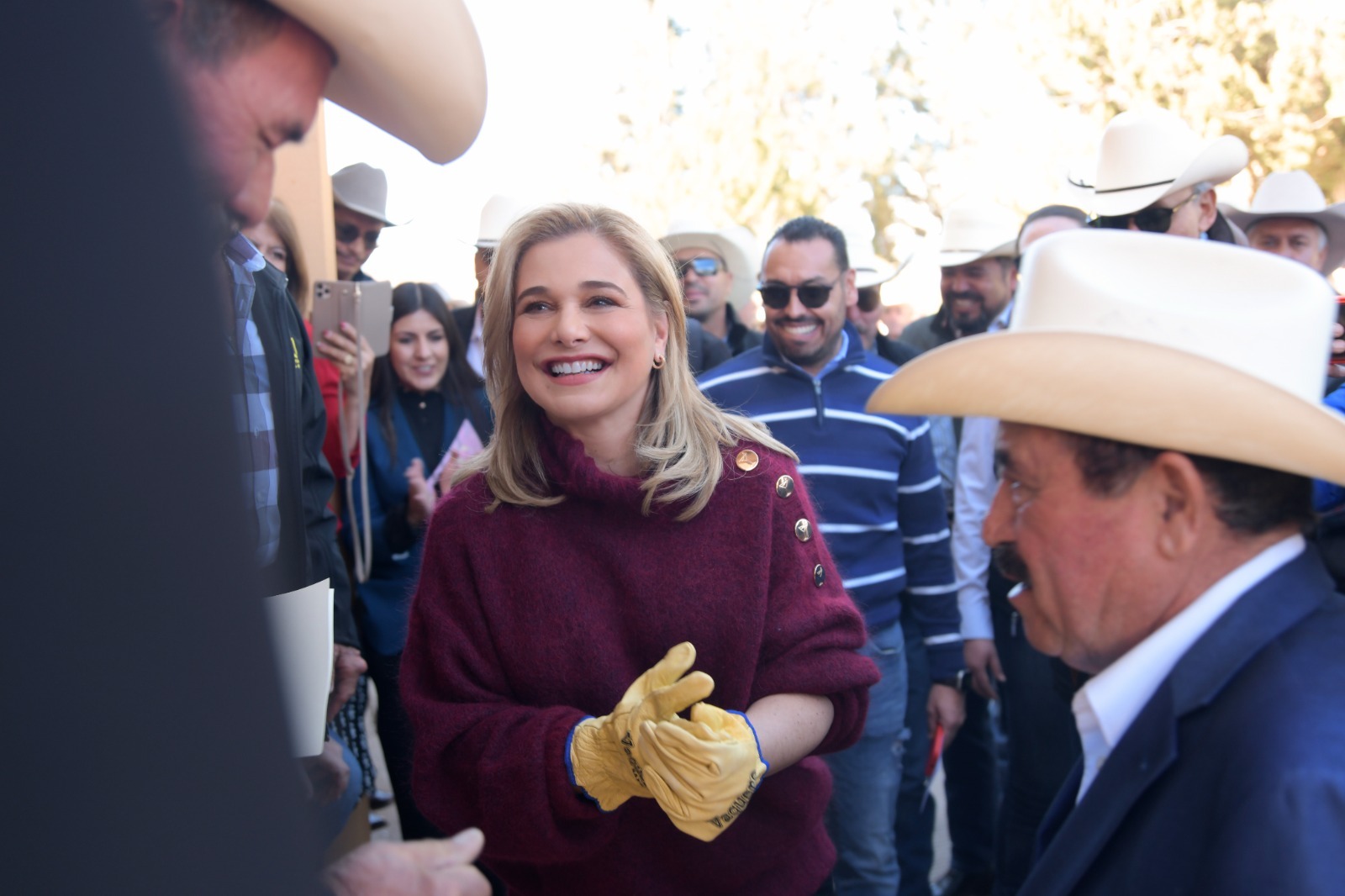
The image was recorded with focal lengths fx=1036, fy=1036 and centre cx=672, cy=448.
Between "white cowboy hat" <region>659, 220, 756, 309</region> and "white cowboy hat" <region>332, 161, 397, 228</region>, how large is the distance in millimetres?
2423

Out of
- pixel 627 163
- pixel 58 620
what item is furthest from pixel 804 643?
pixel 627 163

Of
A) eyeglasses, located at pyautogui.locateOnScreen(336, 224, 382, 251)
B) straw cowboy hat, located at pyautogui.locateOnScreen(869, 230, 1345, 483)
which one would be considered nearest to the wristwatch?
straw cowboy hat, located at pyautogui.locateOnScreen(869, 230, 1345, 483)

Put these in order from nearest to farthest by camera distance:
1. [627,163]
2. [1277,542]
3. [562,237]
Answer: [1277,542] < [562,237] < [627,163]

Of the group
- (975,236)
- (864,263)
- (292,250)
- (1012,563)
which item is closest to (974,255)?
(975,236)

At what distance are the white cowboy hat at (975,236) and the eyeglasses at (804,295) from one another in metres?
1.83

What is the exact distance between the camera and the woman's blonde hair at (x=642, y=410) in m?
2.05

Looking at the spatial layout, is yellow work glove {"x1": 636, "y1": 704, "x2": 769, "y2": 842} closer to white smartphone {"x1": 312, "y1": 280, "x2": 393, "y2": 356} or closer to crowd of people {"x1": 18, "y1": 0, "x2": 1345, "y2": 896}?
crowd of people {"x1": 18, "y1": 0, "x2": 1345, "y2": 896}

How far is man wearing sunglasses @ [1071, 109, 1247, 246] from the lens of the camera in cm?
354

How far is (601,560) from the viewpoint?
1975 millimetres

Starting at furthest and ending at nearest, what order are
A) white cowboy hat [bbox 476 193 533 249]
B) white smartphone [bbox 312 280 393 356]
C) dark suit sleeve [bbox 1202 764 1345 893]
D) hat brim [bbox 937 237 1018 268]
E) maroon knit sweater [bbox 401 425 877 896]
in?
hat brim [bbox 937 237 1018 268] → white cowboy hat [bbox 476 193 533 249] → white smartphone [bbox 312 280 393 356] → maroon knit sweater [bbox 401 425 877 896] → dark suit sleeve [bbox 1202 764 1345 893]

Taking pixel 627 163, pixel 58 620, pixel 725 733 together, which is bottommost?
pixel 725 733

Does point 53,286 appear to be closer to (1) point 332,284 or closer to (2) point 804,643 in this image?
(2) point 804,643

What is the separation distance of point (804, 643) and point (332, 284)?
2.25 m

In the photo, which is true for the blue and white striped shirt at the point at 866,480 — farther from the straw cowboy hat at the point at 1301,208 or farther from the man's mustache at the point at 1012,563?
the straw cowboy hat at the point at 1301,208
